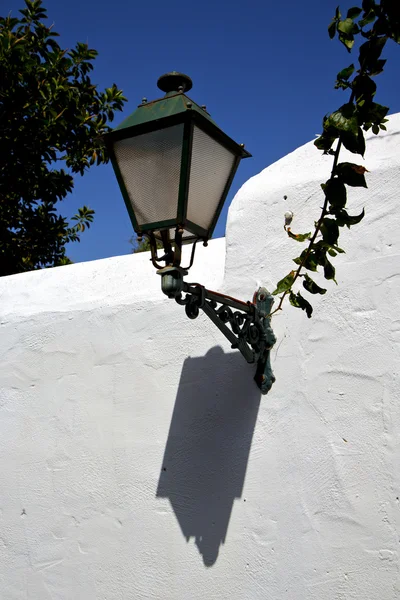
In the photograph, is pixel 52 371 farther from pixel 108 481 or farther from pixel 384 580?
pixel 384 580

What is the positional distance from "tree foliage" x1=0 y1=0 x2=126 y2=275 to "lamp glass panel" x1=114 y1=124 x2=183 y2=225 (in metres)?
3.48

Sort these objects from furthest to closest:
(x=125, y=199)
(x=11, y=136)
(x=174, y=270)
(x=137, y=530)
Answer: (x=11, y=136)
(x=137, y=530)
(x=125, y=199)
(x=174, y=270)

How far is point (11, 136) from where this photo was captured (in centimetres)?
533

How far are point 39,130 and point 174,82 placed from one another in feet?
11.6

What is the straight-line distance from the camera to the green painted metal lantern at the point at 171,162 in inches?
78.2

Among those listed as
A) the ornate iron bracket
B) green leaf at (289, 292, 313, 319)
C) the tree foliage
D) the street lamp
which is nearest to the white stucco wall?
the ornate iron bracket

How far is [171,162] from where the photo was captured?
2.02m

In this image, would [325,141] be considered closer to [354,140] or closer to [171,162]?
[354,140]

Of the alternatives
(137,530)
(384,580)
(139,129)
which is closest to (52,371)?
(137,530)

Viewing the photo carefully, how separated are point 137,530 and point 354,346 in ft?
3.92

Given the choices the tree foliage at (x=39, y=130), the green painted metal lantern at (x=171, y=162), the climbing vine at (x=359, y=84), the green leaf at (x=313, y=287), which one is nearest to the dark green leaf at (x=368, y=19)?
the climbing vine at (x=359, y=84)

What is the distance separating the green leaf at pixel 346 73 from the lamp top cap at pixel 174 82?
538 millimetres

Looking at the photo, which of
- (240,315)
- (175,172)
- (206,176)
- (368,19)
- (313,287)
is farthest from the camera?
(240,315)

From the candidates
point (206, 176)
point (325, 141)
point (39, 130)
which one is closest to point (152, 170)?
point (206, 176)
